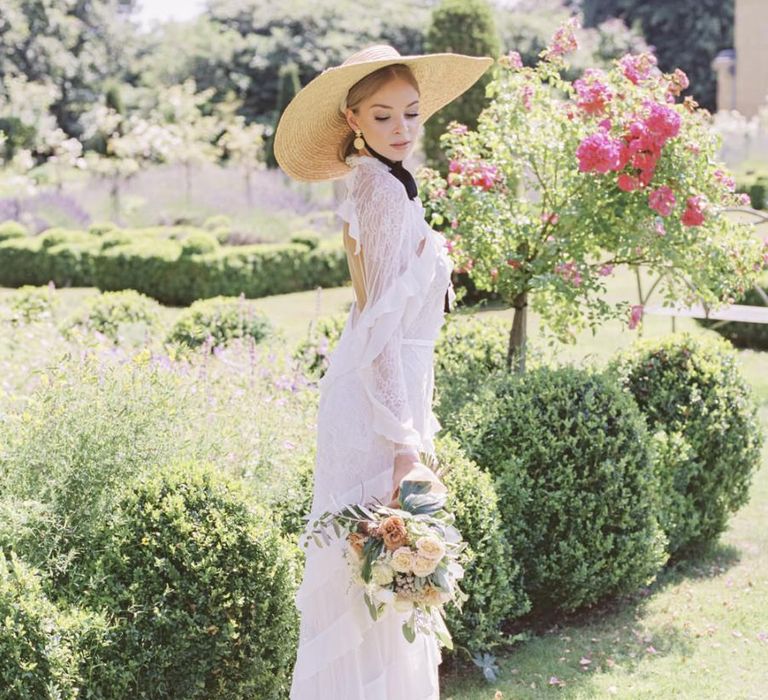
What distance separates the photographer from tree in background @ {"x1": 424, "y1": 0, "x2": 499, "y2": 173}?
487 inches

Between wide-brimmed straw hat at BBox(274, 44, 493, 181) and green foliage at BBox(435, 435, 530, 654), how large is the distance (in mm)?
1207

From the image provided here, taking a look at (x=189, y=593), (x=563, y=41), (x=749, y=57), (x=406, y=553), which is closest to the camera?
(x=406, y=553)

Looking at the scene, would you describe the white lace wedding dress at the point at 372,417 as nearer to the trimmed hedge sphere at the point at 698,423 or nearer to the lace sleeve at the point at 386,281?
the lace sleeve at the point at 386,281

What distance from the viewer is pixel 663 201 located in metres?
4.67

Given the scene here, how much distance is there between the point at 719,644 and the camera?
14.1 ft

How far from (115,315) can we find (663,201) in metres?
4.39

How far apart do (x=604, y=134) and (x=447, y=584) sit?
2911 mm

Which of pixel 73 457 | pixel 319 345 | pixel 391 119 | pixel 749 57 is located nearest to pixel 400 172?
pixel 391 119

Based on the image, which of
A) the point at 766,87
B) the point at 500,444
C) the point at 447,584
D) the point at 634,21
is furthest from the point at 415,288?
the point at 634,21

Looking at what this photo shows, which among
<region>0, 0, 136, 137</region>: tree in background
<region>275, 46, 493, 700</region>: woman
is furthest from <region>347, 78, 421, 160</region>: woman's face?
<region>0, 0, 136, 137</region>: tree in background

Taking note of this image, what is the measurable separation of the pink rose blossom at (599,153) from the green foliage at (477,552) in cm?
148

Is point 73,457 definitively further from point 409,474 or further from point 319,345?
point 319,345

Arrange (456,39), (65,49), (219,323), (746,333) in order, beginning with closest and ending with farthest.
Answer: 1. (219,323)
2. (746,333)
3. (456,39)
4. (65,49)

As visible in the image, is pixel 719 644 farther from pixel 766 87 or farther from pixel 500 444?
pixel 766 87
